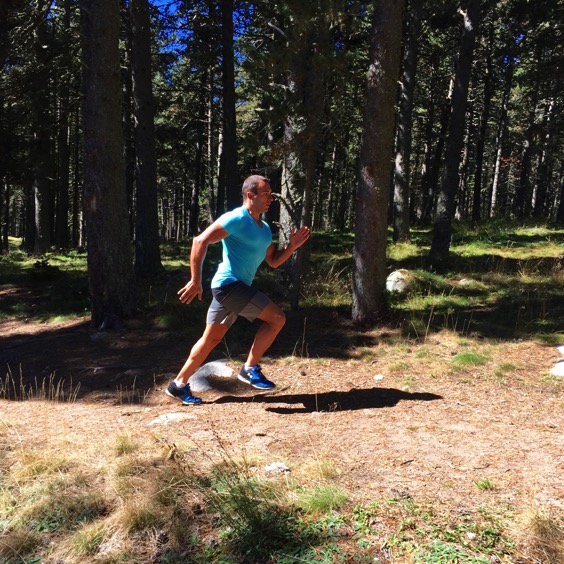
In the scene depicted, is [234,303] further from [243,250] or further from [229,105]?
[229,105]

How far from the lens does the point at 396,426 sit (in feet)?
13.6

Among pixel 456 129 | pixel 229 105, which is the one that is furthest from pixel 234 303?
pixel 229 105

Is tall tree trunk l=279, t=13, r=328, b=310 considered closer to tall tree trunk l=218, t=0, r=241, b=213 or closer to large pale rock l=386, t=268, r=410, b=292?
large pale rock l=386, t=268, r=410, b=292

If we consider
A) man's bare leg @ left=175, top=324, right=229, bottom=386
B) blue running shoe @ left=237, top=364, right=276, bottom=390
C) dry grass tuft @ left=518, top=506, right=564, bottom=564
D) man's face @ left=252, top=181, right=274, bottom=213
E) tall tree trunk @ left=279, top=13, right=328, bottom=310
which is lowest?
blue running shoe @ left=237, top=364, right=276, bottom=390

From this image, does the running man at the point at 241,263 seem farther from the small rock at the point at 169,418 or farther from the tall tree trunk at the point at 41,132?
the tall tree trunk at the point at 41,132

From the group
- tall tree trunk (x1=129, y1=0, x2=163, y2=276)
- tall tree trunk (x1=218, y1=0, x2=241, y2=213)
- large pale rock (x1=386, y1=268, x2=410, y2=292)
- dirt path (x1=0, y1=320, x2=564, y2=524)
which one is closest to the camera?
dirt path (x1=0, y1=320, x2=564, y2=524)

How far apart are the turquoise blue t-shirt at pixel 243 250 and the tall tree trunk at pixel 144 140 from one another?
24.8 ft

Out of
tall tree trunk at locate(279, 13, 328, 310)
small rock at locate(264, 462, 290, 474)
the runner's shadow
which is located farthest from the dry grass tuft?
tall tree trunk at locate(279, 13, 328, 310)

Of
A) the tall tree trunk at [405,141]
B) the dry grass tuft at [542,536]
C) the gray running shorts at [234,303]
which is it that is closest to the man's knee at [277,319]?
the gray running shorts at [234,303]

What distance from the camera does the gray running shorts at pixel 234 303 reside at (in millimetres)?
4504

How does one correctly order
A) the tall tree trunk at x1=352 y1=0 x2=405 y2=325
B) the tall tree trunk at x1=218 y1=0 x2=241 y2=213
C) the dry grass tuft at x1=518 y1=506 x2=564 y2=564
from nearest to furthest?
the dry grass tuft at x1=518 y1=506 x2=564 y2=564 < the tall tree trunk at x1=352 y1=0 x2=405 y2=325 < the tall tree trunk at x1=218 y1=0 x2=241 y2=213

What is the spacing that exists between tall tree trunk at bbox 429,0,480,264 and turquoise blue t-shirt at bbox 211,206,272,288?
24.7 feet

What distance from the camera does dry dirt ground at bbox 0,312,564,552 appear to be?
10.5ft

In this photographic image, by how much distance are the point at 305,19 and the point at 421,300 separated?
4.76 m
